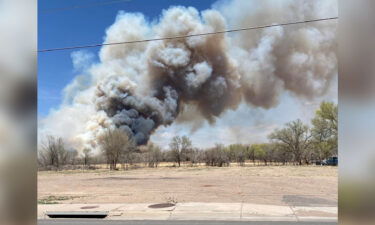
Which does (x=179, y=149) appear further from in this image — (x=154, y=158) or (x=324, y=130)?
(x=324, y=130)

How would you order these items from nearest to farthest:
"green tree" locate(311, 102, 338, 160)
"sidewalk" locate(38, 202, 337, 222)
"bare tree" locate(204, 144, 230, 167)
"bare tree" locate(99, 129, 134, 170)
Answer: "sidewalk" locate(38, 202, 337, 222) → "bare tree" locate(204, 144, 230, 167) → "bare tree" locate(99, 129, 134, 170) → "green tree" locate(311, 102, 338, 160)

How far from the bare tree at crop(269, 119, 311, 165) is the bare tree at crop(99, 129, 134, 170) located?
1490cm

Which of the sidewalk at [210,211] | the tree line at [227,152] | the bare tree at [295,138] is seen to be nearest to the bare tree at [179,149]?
the tree line at [227,152]

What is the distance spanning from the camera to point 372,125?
2.93 ft

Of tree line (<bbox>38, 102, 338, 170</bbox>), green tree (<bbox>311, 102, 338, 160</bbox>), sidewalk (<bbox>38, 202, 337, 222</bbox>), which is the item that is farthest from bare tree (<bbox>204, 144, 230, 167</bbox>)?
sidewalk (<bbox>38, 202, 337, 222</bbox>)

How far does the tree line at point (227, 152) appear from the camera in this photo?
122ft

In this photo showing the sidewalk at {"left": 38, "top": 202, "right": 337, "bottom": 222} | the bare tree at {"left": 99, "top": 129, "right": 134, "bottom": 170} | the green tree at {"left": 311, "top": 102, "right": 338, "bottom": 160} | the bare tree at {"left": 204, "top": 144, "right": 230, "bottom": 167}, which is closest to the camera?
the sidewalk at {"left": 38, "top": 202, "right": 337, "bottom": 222}

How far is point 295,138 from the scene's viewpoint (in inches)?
1544

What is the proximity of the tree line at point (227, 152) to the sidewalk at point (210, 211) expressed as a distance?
2439cm

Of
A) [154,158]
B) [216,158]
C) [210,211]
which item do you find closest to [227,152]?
[216,158]

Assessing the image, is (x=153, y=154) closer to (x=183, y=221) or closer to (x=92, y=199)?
(x=92, y=199)

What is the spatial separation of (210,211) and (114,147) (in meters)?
27.6

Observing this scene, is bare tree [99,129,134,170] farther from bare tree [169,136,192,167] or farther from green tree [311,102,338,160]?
green tree [311,102,338,160]

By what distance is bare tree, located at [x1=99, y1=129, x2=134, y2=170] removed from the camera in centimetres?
3678
